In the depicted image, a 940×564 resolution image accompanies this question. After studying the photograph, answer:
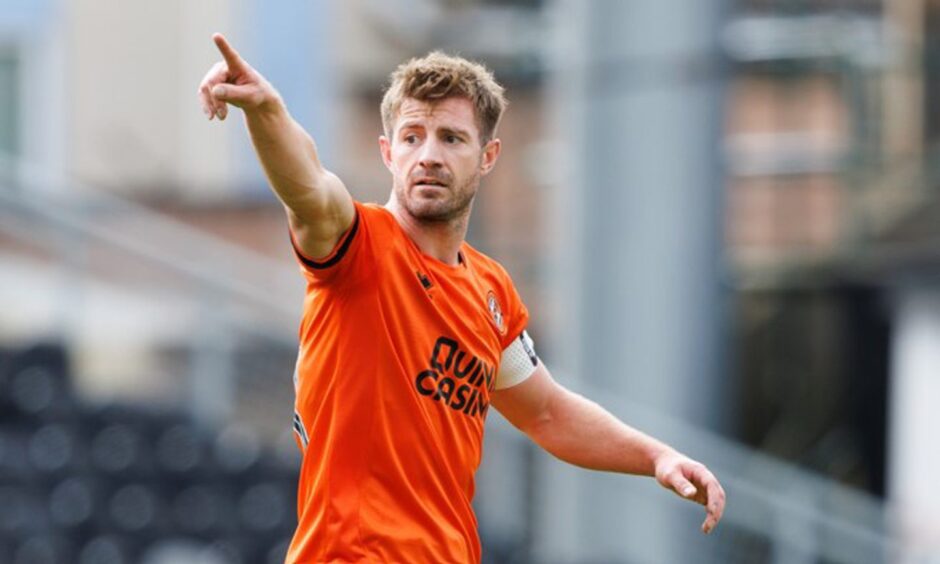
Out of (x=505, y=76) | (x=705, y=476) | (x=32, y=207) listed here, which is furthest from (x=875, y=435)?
(x=705, y=476)

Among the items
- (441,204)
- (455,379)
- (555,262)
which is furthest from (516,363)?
(555,262)

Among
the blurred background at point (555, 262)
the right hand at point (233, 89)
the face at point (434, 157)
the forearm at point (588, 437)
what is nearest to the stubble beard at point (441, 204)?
the face at point (434, 157)

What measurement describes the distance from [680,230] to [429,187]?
19.2ft

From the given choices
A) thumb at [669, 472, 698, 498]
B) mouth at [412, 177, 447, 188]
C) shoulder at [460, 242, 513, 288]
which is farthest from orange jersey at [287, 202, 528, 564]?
thumb at [669, 472, 698, 498]

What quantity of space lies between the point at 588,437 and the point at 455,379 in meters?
0.69

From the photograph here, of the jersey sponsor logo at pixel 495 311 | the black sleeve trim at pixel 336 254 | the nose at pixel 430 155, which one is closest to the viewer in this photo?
the black sleeve trim at pixel 336 254

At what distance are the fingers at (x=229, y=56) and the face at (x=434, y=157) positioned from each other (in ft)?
1.82

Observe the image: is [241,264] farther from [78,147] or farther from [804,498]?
[804,498]

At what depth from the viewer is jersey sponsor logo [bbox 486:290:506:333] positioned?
508cm

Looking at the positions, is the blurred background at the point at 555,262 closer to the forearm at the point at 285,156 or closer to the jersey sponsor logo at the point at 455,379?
the jersey sponsor logo at the point at 455,379

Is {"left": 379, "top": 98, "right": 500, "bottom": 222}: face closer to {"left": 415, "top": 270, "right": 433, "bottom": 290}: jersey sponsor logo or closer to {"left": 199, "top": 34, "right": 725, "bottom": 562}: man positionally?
{"left": 199, "top": 34, "right": 725, "bottom": 562}: man

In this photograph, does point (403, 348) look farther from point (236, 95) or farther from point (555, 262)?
point (555, 262)

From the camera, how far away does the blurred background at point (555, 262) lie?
10.5 meters

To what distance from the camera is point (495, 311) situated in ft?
16.8
